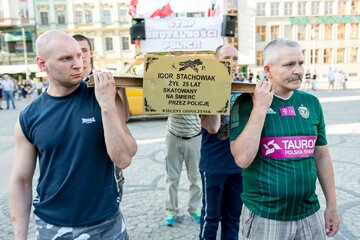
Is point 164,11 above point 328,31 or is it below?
below

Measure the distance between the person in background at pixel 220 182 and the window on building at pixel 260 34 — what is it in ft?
160

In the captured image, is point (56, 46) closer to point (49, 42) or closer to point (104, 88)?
point (49, 42)

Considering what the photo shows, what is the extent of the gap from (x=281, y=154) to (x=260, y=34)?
50486 millimetres

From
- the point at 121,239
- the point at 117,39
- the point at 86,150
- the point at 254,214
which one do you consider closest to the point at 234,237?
the point at 254,214

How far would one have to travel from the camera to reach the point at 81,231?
184 centimetres

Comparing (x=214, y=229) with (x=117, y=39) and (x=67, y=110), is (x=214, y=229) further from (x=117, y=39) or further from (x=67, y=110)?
(x=117, y=39)

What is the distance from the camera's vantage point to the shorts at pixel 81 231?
72.5 inches

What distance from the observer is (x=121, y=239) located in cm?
197

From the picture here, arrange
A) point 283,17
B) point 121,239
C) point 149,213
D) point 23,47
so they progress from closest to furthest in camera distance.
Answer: point 121,239 → point 149,213 → point 23,47 → point 283,17

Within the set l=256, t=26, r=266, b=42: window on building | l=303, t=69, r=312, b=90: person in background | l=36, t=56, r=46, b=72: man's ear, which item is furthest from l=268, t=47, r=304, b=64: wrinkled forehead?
l=256, t=26, r=266, b=42: window on building

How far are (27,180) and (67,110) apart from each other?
485 millimetres

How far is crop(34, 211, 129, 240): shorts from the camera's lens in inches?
72.5

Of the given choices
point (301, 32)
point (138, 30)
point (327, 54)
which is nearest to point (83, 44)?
point (138, 30)

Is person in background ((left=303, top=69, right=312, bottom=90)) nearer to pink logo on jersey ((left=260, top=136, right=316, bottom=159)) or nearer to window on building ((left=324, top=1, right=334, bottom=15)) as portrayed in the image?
pink logo on jersey ((left=260, top=136, right=316, bottom=159))
